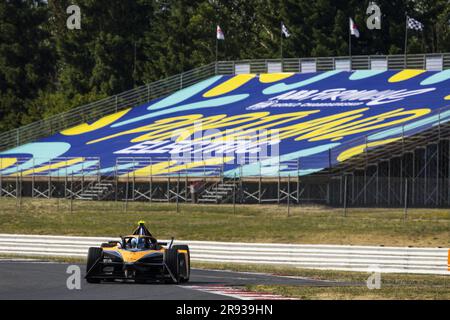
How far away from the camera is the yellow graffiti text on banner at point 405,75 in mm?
58312

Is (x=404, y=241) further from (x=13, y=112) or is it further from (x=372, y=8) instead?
(x=13, y=112)

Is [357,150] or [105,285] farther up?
[357,150]

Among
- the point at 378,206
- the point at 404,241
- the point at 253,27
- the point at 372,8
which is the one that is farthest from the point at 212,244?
the point at 253,27

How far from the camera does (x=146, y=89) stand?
2643 inches

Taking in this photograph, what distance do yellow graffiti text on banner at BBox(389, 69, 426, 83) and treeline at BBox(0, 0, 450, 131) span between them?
52.3ft

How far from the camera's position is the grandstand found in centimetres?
4647

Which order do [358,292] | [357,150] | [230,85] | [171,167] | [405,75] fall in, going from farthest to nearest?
[230,85] → [405,75] → [171,167] → [357,150] → [358,292]

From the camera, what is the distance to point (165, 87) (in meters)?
67.1

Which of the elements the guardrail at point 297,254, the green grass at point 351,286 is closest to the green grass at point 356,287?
the green grass at point 351,286

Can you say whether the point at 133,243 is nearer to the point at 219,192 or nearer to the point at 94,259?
the point at 94,259

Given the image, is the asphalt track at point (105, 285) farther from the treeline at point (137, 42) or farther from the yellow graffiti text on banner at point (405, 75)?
the treeline at point (137, 42)

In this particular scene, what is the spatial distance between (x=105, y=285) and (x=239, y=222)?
16.7m

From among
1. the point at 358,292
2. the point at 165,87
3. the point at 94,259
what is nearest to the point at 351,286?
the point at 358,292

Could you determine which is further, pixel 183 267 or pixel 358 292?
pixel 183 267
